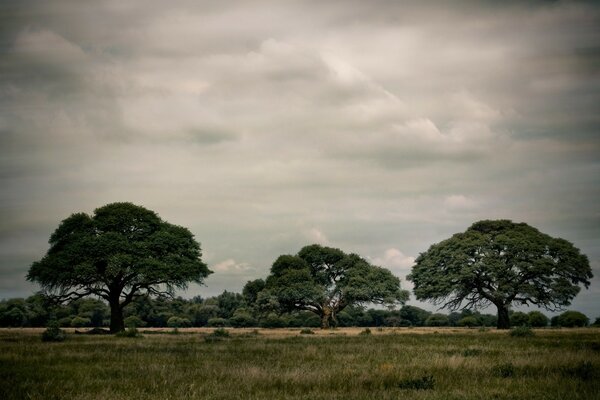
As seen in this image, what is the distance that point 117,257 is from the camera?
41.7 meters

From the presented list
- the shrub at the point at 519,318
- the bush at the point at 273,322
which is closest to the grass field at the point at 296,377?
the shrub at the point at 519,318

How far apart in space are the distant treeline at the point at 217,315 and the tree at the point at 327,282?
9.81 feet

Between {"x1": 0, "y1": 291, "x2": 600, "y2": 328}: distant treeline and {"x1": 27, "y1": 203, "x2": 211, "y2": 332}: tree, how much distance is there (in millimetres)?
3701

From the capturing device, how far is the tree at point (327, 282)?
58.8 m

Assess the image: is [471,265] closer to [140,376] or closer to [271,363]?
[271,363]

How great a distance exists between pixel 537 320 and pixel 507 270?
712 inches

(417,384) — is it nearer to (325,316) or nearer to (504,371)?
(504,371)

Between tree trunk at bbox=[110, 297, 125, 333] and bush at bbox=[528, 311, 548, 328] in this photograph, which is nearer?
tree trunk at bbox=[110, 297, 125, 333]

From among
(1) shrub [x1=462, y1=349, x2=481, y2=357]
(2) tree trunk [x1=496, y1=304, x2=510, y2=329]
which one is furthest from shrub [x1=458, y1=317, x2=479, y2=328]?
(1) shrub [x1=462, y1=349, x2=481, y2=357]

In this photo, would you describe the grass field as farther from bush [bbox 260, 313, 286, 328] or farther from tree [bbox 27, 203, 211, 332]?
bush [bbox 260, 313, 286, 328]

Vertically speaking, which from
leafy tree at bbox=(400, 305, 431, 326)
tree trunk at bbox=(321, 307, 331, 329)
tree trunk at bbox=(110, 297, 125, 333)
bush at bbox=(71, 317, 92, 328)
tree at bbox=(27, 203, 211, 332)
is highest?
tree at bbox=(27, 203, 211, 332)

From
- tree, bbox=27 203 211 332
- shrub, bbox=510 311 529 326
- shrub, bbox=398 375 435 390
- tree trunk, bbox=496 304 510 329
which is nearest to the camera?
shrub, bbox=398 375 435 390

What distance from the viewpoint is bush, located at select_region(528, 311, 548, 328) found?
62.6 meters

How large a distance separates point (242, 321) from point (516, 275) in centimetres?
4460
